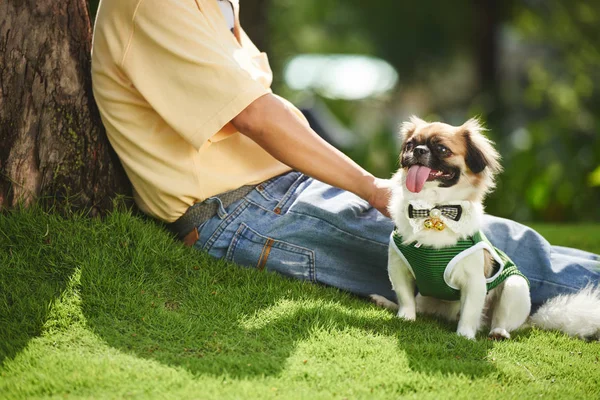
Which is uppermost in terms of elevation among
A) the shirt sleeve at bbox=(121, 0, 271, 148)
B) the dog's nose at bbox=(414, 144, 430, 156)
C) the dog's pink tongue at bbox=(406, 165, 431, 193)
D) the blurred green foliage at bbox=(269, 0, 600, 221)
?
the shirt sleeve at bbox=(121, 0, 271, 148)

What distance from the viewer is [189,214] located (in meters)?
3.38

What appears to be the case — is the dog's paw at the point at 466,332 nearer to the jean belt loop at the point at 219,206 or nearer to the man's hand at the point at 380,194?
the man's hand at the point at 380,194

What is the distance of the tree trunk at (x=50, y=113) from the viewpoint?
3.14m

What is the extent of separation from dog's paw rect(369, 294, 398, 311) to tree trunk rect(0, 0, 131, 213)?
1.43 metres

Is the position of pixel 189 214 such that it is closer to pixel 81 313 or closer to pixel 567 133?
pixel 81 313

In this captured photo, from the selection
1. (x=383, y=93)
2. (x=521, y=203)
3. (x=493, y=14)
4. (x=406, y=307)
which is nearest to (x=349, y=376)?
(x=406, y=307)

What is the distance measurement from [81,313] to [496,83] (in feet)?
45.6

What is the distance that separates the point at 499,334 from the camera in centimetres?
324

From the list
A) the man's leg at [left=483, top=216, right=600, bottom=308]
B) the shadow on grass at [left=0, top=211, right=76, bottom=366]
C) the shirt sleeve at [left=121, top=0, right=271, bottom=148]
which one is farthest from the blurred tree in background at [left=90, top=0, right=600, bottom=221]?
the shadow on grass at [left=0, top=211, right=76, bottom=366]

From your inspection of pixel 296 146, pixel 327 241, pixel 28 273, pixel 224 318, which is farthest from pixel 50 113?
pixel 327 241

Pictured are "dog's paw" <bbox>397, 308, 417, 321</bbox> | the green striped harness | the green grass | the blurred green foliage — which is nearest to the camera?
the green grass

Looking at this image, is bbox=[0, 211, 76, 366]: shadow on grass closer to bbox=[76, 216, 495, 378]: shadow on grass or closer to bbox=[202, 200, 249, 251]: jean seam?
bbox=[76, 216, 495, 378]: shadow on grass

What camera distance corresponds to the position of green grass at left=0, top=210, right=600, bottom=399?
2.46 m

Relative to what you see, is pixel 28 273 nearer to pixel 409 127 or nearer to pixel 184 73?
pixel 184 73
